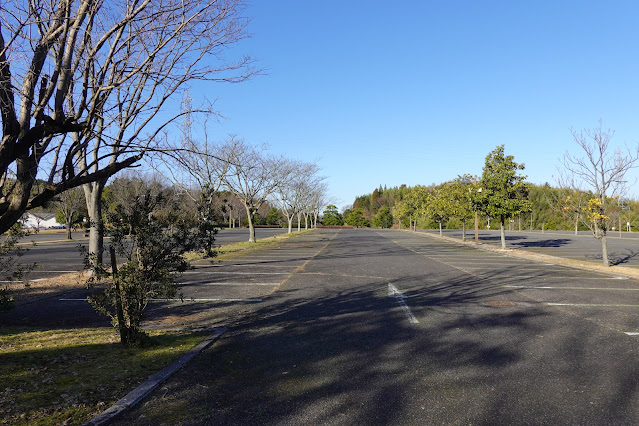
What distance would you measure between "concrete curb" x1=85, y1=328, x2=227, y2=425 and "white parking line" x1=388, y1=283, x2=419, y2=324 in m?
3.54

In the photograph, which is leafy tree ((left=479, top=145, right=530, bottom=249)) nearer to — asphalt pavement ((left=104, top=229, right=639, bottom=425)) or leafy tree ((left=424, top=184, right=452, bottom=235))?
leafy tree ((left=424, top=184, right=452, bottom=235))

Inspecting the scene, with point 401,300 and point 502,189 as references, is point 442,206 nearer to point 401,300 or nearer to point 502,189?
point 502,189

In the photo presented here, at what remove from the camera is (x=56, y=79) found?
515 centimetres

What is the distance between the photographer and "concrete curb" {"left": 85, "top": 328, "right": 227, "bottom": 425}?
11.8 ft

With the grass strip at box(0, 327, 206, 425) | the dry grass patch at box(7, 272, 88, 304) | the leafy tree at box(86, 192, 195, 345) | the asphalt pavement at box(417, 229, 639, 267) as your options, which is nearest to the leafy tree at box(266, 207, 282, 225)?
the asphalt pavement at box(417, 229, 639, 267)

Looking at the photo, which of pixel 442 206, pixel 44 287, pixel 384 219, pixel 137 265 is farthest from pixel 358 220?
pixel 137 265

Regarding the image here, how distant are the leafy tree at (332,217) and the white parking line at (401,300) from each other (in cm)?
8616

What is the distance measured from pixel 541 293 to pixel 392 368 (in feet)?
23.5

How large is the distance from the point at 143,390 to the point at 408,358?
3040 millimetres

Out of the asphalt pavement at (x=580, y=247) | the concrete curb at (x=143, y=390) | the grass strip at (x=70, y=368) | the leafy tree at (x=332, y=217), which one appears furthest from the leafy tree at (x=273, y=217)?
the concrete curb at (x=143, y=390)

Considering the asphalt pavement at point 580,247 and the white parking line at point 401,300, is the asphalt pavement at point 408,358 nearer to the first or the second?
the white parking line at point 401,300

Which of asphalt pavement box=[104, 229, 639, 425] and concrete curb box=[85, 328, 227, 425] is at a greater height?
concrete curb box=[85, 328, 227, 425]

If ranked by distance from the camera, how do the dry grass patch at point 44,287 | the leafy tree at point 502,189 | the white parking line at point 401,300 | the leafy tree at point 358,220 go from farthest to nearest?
the leafy tree at point 358,220 < the leafy tree at point 502,189 < the dry grass patch at point 44,287 < the white parking line at point 401,300

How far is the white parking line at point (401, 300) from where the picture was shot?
755 cm
